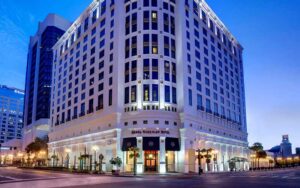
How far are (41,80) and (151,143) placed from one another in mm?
118685

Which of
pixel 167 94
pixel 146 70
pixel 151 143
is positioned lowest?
pixel 151 143

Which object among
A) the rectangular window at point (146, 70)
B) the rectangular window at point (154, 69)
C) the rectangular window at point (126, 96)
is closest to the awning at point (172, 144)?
the rectangular window at point (126, 96)

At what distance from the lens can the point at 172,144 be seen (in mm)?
69688

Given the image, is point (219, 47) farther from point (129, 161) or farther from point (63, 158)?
point (63, 158)

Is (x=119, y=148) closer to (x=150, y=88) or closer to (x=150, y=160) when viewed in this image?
(x=150, y=160)

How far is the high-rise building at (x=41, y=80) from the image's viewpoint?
159000 millimetres

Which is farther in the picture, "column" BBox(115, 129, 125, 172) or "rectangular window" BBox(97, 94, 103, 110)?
"rectangular window" BBox(97, 94, 103, 110)

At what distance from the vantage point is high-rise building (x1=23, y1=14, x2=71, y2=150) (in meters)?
159

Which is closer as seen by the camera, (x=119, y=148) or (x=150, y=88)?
(x=119, y=148)

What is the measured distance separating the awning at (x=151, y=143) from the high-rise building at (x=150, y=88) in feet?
0.75

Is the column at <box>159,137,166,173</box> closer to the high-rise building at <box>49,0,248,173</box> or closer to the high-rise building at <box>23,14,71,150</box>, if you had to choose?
the high-rise building at <box>49,0,248,173</box>

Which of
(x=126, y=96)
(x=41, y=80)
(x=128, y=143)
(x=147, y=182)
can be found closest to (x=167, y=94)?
(x=126, y=96)

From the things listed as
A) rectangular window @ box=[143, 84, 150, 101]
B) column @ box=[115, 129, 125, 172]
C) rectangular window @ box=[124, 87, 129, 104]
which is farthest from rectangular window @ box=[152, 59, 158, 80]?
column @ box=[115, 129, 125, 172]

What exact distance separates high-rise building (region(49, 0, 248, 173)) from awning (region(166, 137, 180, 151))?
4.5 inches
